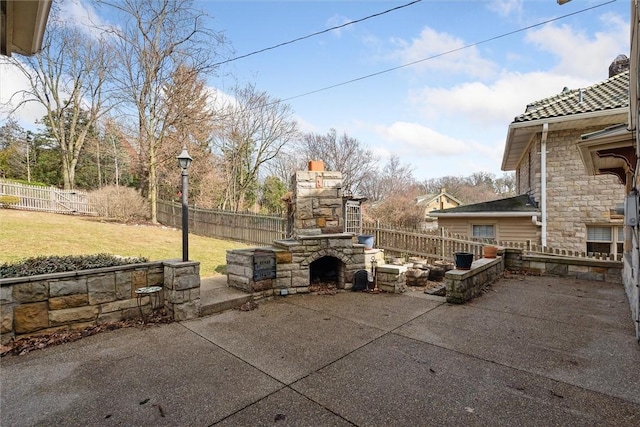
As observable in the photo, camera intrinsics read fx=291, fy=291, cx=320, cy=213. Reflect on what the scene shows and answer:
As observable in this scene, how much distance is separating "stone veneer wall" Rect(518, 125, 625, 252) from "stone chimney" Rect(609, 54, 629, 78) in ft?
15.2

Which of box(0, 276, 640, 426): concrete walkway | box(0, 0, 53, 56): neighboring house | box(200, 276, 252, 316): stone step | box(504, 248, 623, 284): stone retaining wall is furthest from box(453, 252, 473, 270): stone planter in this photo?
box(0, 0, 53, 56): neighboring house

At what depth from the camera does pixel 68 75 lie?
1766cm

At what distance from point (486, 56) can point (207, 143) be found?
15.8 meters

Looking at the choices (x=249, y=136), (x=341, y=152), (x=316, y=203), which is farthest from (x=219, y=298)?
(x=341, y=152)

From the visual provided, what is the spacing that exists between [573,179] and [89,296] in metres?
12.0

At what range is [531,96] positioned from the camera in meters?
12.6

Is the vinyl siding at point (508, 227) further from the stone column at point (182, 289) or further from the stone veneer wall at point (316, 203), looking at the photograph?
the stone column at point (182, 289)

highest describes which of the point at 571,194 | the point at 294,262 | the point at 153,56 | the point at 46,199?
the point at 153,56

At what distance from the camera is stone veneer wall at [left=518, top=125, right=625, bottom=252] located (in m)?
8.46

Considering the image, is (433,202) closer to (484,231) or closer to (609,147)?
(484,231)

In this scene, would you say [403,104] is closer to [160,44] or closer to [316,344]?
[316,344]

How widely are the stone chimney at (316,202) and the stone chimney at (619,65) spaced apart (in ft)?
40.5

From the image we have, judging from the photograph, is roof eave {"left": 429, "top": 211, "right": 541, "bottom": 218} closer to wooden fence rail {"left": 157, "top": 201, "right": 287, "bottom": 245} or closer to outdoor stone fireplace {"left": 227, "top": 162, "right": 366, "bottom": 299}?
wooden fence rail {"left": 157, "top": 201, "right": 287, "bottom": 245}

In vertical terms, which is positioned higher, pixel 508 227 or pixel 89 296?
pixel 508 227
